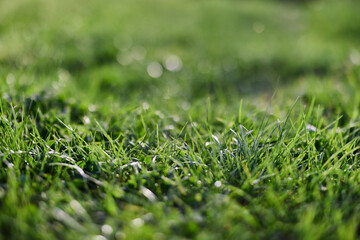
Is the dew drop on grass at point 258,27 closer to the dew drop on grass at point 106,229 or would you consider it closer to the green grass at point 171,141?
the green grass at point 171,141

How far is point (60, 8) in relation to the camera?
5355 mm

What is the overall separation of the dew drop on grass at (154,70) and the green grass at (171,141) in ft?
0.17

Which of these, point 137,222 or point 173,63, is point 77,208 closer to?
point 137,222

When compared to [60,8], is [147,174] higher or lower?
lower

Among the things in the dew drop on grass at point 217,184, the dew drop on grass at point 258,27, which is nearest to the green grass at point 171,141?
the dew drop on grass at point 217,184

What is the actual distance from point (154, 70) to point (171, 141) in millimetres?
2088

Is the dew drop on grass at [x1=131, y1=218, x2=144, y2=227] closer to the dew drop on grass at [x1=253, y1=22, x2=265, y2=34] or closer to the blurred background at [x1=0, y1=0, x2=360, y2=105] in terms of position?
the blurred background at [x1=0, y1=0, x2=360, y2=105]

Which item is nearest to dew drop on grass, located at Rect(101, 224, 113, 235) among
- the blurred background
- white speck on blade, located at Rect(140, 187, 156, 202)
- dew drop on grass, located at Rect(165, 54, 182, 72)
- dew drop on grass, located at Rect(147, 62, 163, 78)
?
white speck on blade, located at Rect(140, 187, 156, 202)

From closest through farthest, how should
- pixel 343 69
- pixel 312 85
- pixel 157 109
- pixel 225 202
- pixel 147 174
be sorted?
pixel 225 202 < pixel 147 174 < pixel 157 109 < pixel 312 85 < pixel 343 69

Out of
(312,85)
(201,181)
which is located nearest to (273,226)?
(201,181)

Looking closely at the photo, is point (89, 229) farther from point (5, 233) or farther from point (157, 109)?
point (157, 109)

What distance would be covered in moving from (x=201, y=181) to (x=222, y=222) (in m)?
0.30

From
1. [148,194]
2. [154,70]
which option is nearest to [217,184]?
[148,194]

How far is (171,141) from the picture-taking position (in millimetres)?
1718
